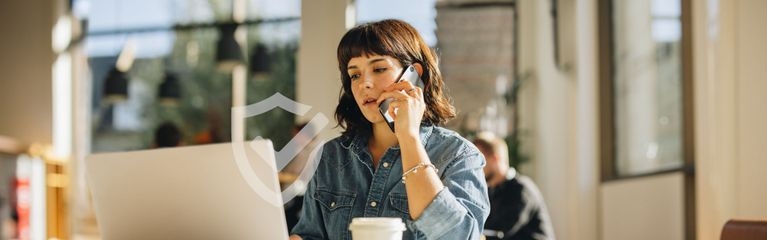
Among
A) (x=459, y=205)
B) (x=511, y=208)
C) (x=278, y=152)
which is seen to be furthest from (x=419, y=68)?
(x=278, y=152)

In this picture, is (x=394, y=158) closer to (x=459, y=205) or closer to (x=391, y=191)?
(x=391, y=191)

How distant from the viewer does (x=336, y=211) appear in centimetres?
208

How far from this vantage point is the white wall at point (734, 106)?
12.3 ft

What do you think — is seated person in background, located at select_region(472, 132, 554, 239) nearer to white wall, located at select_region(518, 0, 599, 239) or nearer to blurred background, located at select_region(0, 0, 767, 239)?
blurred background, located at select_region(0, 0, 767, 239)

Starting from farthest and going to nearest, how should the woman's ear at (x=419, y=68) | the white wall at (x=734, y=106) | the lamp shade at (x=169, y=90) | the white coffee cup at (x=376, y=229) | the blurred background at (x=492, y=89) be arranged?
the lamp shade at (x=169, y=90) < the blurred background at (x=492, y=89) < the white wall at (x=734, y=106) < the woman's ear at (x=419, y=68) < the white coffee cup at (x=376, y=229)

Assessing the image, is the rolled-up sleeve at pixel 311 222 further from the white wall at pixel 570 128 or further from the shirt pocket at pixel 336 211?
the white wall at pixel 570 128

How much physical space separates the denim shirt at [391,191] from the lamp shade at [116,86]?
27.4 feet

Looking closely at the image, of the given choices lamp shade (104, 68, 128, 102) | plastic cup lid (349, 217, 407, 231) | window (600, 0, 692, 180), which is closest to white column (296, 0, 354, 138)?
window (600, 0, 692, 180)

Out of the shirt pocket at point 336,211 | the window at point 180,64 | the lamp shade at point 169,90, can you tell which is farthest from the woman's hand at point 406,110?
the lamp shade at point 169,90

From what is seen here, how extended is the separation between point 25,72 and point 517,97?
494 centimetres

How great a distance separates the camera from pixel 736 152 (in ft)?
12.6

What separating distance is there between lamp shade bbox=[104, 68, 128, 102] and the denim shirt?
8.35m

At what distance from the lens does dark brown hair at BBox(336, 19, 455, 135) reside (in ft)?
6.68

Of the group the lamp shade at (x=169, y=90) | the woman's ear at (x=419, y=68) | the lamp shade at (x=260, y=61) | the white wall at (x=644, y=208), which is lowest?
the white wall at (x=644, y=208)
